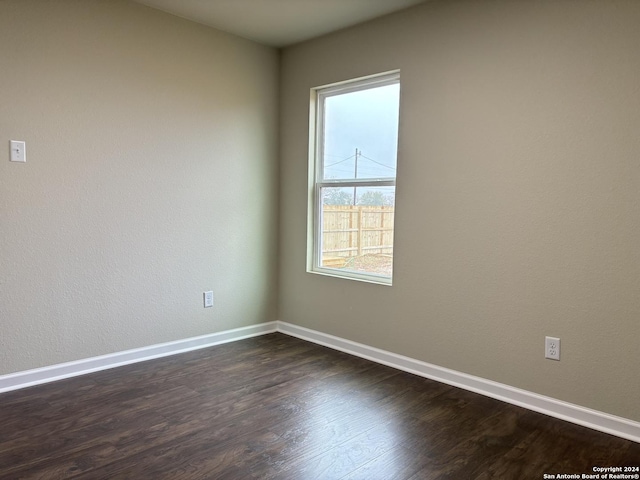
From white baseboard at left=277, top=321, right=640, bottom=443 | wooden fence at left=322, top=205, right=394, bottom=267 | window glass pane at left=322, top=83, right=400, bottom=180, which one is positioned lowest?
white baseboard at left=277, top=321, right=640, bottom=443

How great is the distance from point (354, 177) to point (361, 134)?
33cm

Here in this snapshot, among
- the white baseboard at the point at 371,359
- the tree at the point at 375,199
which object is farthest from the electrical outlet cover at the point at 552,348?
the tree at the point at 375,199

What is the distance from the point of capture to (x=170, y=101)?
129 inches

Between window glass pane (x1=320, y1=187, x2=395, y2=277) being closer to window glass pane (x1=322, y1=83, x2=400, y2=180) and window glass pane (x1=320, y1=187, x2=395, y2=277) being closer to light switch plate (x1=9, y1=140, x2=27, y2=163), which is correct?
window glass pane (x1=322, y1=83, x2=400, y2=180)

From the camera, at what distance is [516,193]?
8.57 feet

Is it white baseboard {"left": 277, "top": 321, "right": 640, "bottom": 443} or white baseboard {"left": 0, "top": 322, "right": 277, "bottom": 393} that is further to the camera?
white baseboard {"left": 0, "top": 322, "right": 277, "bottom": 393}

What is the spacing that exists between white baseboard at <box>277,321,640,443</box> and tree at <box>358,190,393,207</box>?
1083 mm

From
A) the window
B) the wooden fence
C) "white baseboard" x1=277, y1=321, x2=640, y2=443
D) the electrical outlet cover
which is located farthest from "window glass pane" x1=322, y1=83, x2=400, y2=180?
the electrical outlet cover

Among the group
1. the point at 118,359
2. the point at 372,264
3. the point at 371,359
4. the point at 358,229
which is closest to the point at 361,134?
the point at 358,229

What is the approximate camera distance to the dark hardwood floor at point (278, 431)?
6.38 ft

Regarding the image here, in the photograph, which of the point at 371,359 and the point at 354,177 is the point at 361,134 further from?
the point at 371,359

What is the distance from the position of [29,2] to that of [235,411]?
263 cm

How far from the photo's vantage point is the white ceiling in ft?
9.88

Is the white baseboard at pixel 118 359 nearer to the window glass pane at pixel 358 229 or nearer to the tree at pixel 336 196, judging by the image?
the window glass pane at pixel 358 229
